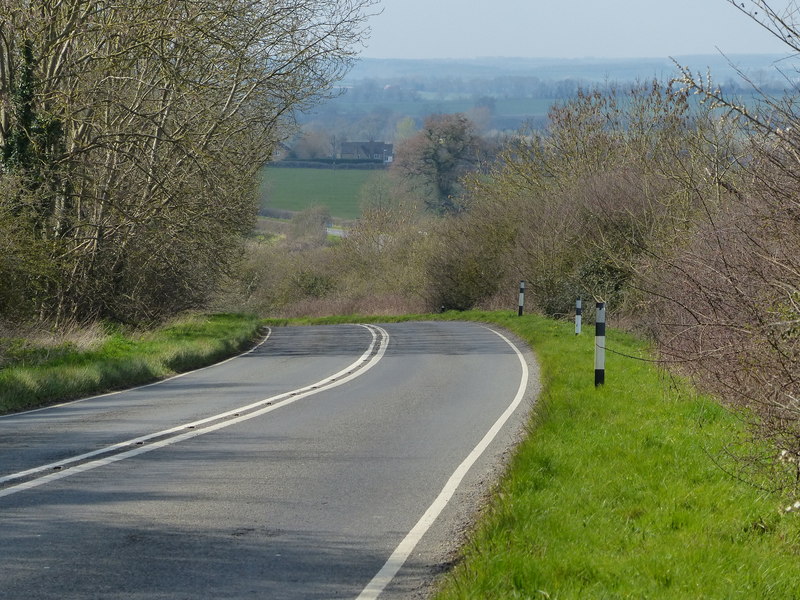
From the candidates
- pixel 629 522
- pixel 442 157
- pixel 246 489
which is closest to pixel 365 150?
pixel 442 157

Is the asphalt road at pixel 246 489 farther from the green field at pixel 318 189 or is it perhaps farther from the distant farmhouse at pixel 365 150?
the distant farmhouse at pixel 365 150

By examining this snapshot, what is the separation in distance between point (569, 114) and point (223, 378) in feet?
88.8

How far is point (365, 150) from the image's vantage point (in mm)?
139750

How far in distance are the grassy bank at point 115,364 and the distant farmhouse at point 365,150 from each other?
357 ft

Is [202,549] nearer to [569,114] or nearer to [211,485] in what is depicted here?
[211,485]

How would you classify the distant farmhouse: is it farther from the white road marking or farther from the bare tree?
the white road marking

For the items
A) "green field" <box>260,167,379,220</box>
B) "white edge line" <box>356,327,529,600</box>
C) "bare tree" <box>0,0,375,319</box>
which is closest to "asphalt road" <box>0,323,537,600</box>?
"white edge line" <box>356,327,529,600</box>

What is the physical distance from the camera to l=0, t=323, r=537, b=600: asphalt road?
232 inches

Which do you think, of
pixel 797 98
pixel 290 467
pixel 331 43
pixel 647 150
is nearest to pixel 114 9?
pixel 331 43

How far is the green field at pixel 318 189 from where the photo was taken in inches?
4065

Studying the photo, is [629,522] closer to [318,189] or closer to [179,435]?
[179,435]

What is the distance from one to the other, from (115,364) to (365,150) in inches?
4834

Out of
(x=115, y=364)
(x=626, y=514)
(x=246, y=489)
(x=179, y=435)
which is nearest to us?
(x=626, y=514)

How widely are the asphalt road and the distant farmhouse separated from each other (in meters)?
122
